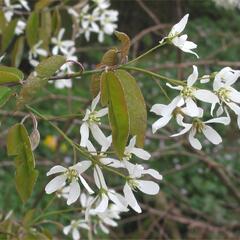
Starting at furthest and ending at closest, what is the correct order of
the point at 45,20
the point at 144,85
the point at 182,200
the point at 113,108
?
the point at 144,85
the point at 182,200
the point at 45,20
the point at 113,108

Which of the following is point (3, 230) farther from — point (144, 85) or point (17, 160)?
point (144, 85)

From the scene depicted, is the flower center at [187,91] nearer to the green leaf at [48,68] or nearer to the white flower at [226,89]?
the white flower at [226,89]

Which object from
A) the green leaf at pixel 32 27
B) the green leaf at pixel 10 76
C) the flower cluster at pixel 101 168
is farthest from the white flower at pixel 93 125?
the green leaf at pixel 32 27

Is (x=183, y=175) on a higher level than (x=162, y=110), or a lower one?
lower

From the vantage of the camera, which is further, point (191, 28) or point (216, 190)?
point (191, 28)

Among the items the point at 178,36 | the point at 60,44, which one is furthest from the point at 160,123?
the point at 60,44

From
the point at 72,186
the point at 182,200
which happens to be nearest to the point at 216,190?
the point at 182,200

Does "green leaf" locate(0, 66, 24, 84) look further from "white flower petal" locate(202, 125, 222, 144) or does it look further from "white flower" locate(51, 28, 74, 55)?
"white flower" locate(51, 28, 74, 55)
